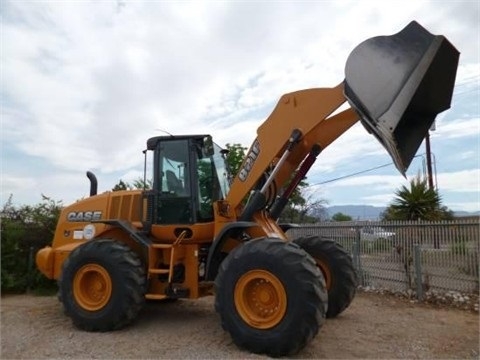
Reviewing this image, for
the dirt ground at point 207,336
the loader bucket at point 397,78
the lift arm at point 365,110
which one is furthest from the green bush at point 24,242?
the loader bucket at point 397,78

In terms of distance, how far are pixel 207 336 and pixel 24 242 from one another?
20.2ft

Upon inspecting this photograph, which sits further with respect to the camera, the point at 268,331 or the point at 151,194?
the point at 151,194

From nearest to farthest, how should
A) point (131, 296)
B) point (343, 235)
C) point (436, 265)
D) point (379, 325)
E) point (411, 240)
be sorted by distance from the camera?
point (131, 296)
point (379, 325)
point (436, 265)
point (411, 240)
point (343, 235)

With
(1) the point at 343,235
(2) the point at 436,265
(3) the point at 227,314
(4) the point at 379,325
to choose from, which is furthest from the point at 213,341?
(1) the point at 343,235

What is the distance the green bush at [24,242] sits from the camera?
33.0ft

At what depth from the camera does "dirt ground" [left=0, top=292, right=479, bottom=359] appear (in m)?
5.35

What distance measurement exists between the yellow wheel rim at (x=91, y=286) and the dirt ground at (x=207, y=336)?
404 mm

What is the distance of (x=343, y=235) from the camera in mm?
11039

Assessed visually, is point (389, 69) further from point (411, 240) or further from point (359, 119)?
point (411, 240)

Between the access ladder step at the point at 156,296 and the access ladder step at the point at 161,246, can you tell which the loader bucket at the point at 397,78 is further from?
the access ladder step at the point at 156,296

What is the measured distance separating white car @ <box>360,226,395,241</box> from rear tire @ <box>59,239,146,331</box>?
5.61 meters

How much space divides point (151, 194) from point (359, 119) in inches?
125

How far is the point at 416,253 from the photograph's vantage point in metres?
9.10

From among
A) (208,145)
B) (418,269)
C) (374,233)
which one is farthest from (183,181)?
(374,233)
